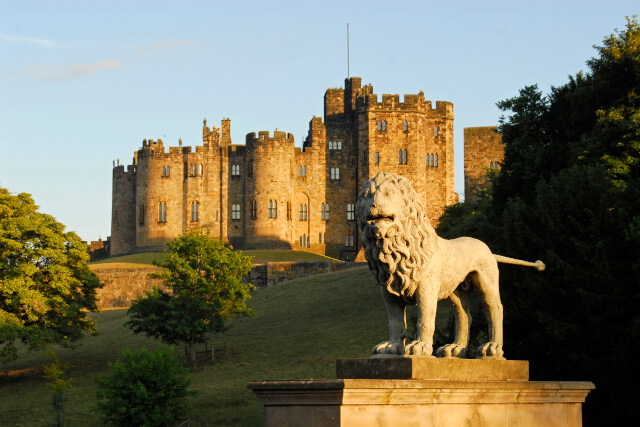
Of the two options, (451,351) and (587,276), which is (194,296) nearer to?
(587,276)

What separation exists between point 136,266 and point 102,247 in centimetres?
3279

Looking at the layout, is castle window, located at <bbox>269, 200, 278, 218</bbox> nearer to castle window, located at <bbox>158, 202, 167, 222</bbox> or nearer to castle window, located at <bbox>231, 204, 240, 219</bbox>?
castle window, located at <bbox>231, 204, 240, 219</bbox>

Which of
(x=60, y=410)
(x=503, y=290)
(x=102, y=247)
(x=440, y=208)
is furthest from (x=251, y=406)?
(x=102, y=247)

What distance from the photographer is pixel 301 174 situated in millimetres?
106375

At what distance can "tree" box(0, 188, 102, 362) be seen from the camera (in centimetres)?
5100

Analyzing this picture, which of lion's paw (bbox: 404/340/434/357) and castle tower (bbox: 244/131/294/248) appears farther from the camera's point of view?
castle tower (bbox: 244/131/294/248)

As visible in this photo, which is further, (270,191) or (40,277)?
(270,191)

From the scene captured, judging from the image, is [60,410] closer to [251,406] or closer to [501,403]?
[251,406]

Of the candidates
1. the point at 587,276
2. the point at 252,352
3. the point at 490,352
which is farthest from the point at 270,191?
the point at 490,352

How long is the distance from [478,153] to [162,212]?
3572 cm

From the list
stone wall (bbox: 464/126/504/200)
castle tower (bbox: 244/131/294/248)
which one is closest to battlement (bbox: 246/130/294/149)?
castle tower (bbox: 244/131/294/248)

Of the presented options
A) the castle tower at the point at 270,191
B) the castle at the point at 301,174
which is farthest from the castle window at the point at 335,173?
the castle tower at the point at 270,191

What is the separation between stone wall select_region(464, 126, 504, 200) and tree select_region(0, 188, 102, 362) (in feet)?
193

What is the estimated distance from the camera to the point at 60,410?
→ 42.3 m
